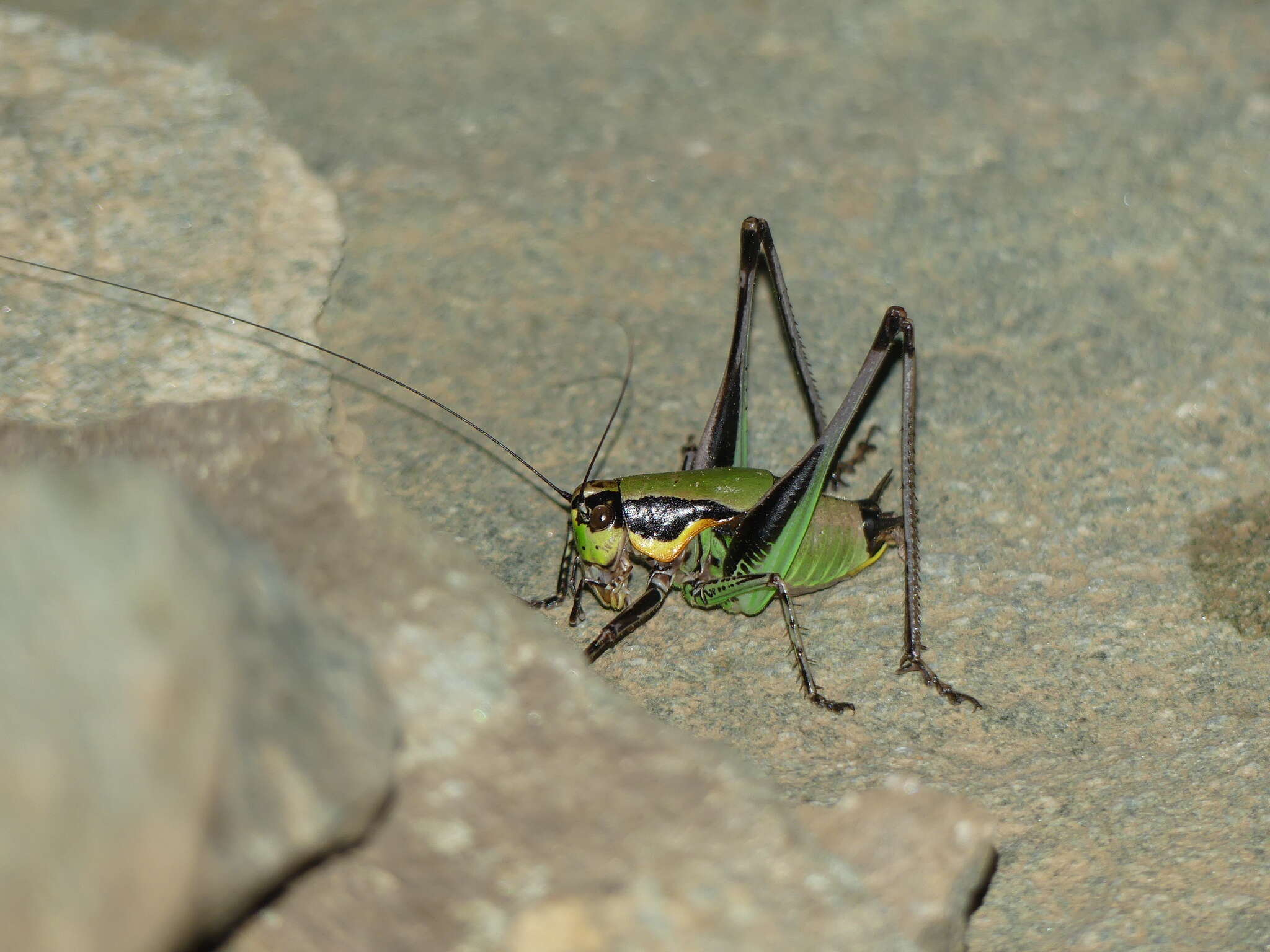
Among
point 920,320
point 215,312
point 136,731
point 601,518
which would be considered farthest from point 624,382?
point 136,731

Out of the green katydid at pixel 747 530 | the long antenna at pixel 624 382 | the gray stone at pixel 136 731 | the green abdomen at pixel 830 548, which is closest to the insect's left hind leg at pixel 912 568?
the green katydid at pixel 747 530

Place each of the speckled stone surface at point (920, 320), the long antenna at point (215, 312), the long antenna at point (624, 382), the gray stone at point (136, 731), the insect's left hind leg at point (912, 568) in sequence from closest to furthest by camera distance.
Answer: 1. the gray stone at point (136, 731)
2. the speckled stone surface at point (920, 320)
3. the insect's left hind leg at point (912, 568)
4. the long antenna at point (215, 312)
5. the long antenna at point (624, 382)

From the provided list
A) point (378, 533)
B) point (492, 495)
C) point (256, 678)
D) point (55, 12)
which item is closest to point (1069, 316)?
point (492, 495)

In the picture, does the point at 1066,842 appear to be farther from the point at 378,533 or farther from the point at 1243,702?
the point at 378,533

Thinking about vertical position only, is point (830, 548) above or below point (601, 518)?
above

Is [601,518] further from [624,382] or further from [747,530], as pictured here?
[624,382]

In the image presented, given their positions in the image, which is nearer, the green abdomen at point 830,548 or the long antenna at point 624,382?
the green abdomen at point 830,548

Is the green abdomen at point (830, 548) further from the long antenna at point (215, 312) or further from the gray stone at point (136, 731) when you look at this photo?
the gray stone at point (136, 731)

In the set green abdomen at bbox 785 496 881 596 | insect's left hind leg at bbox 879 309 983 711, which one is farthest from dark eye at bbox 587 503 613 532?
insect's left hind leg at bbox 879 309 983 711
